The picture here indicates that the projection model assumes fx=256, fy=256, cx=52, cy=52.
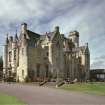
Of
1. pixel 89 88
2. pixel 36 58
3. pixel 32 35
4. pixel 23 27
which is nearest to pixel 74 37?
pixel 32 35

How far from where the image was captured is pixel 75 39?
8562 cm

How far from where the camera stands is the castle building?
186 feet

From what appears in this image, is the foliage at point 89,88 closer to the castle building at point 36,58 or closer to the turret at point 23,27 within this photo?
the castle building at point 36,58

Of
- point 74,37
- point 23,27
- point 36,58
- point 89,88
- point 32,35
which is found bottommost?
point 89,88

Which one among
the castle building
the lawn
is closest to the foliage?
the lawn

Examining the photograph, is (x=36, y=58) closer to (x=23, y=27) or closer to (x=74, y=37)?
(x=23, y=27)

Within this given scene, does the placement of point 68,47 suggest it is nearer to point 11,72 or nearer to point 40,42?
point 40,42

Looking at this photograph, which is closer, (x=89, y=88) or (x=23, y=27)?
(x=89, y=88)

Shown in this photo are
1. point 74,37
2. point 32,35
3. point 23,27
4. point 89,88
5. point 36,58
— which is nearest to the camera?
point 89,88

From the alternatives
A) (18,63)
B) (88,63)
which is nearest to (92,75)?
(88,63)

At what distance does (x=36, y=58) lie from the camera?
5878 cm

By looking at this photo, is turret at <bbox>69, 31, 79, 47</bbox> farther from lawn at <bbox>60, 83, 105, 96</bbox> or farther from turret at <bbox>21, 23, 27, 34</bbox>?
lawn at <bbox>60, 83, 105, 96</bbox>

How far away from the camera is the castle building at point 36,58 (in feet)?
186

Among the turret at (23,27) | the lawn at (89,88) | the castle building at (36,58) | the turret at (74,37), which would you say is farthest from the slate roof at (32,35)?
the turret at (74,37)
